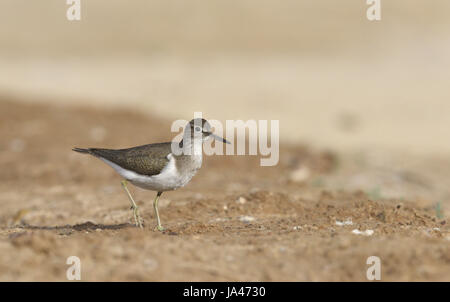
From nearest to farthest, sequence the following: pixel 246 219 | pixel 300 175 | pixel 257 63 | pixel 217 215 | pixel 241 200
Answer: pixel 246 219
pixel 217 215
pixel 241 200
pixel 300 175
pixel 257 63

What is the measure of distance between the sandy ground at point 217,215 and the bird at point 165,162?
22.2 inches

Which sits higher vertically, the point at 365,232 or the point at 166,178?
the point at 166,178

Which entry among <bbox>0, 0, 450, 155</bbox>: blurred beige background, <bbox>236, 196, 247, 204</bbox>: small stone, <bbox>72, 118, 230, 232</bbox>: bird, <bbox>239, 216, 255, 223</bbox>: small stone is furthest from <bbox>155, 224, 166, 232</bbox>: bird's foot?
<bbox>0, 0, 450, 155</bbox>: blurred beige background

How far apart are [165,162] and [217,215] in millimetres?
1689

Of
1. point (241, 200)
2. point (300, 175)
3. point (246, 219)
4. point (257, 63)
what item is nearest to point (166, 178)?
point (246, 219)

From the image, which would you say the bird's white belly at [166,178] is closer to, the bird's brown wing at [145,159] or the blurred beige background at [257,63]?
the bird's brown wing at [145,159]

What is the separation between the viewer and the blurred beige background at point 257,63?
21531 millimetres

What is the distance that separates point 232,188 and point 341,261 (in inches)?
243

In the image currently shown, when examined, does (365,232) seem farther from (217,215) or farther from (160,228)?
(217,215)

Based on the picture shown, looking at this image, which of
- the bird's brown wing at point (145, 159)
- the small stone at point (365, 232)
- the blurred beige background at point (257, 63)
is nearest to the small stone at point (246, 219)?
the bird's brown wing at point (145, 159)

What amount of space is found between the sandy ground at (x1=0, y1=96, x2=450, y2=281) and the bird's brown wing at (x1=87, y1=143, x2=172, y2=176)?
2.36ft

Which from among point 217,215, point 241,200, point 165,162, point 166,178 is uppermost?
point 165,162

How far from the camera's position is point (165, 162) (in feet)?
25.4

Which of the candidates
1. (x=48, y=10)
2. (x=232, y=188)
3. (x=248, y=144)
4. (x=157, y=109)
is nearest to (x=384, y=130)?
(x=248, y=144)
